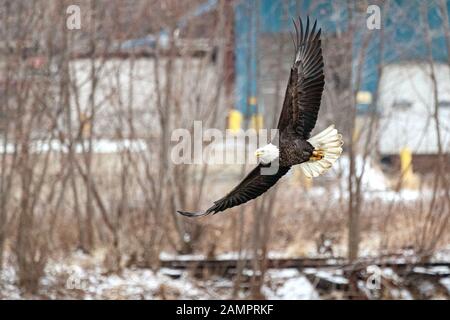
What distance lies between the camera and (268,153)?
7.00 feet

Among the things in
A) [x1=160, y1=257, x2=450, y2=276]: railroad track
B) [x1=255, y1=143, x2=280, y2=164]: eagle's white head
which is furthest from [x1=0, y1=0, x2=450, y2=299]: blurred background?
[x1=255, y1=143, x2=280, y2=164]: eagle's white head

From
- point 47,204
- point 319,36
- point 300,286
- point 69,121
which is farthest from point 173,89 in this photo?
point 319,36

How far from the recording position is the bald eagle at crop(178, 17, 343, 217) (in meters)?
2.16

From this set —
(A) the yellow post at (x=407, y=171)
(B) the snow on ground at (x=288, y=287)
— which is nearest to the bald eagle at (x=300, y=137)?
(B) the snow on ground at (x=288, y=287)

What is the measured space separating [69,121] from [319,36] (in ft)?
19.4

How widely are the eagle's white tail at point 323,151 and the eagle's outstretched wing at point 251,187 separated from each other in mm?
64

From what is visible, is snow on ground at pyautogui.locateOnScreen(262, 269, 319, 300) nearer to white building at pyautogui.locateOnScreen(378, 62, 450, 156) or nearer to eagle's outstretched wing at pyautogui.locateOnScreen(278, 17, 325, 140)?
white building at pyautogui.locateOnScreen(378, 62, 450, 156)

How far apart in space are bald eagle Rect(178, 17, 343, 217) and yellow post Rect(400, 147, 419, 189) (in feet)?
19.9

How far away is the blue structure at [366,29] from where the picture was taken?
7328 mm

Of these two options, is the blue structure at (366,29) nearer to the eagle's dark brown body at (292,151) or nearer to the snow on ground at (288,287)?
the snow on ground at (288,287)

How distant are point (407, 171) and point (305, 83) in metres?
6.30

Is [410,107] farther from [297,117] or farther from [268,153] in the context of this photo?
[268,153]

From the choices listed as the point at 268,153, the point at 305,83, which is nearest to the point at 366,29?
the point at 305,83
